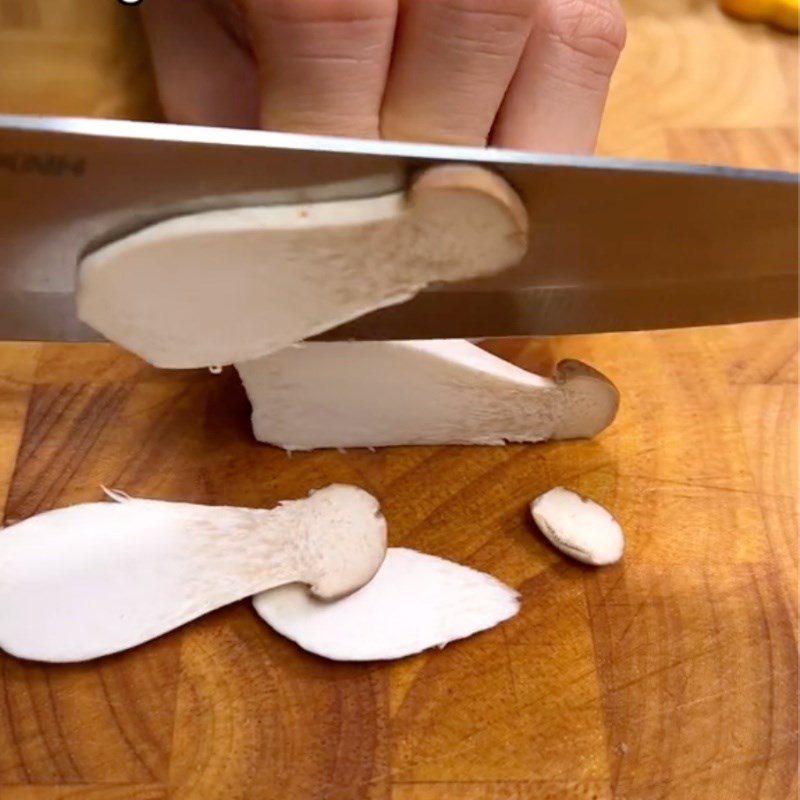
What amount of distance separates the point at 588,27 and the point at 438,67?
169mm

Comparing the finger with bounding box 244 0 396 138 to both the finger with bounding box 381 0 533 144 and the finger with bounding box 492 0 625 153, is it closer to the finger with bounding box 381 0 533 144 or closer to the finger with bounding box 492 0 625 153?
the finger with bounding box 381 0 533 144

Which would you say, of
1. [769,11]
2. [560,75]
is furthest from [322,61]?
[769,11]

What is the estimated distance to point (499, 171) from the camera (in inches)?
27.5

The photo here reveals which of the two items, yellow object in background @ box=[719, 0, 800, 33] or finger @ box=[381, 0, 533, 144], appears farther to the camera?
yellow object in background @ box=[719, 0, 800, 33]

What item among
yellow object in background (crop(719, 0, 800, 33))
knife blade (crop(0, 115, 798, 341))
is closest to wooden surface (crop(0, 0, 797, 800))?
knife blade (crop(0, 115, 798, 341))

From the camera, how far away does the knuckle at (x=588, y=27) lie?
2.91ft

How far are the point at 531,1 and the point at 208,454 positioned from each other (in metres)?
0.46

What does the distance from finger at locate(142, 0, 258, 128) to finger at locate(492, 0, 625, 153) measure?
285 mm

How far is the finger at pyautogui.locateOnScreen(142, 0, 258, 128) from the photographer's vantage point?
1.04 meters

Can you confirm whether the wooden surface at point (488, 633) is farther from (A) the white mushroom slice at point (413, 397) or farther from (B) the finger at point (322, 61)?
(B) the finger at point (322, 61)

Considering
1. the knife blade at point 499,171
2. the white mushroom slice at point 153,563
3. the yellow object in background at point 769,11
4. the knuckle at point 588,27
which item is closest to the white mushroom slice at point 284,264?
the knife blade at point 499,171

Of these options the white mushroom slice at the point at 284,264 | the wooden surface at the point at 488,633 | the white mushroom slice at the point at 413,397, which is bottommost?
the wooden surface at the point at 488,633

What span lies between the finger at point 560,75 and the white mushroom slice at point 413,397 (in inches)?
7.7

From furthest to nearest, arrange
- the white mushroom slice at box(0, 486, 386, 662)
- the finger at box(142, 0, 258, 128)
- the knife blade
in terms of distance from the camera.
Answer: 1. the finger at box(142, 0, 258, 128)
2. the white mushroom slice at box(0, 486, 386, 662)
3. the knife blade
